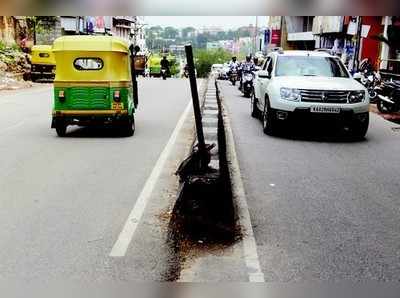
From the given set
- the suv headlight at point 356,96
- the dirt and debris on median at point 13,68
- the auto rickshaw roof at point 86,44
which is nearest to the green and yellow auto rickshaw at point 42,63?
the dirt and debris on median at point 13,68

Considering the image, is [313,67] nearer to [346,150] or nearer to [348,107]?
[348,107]

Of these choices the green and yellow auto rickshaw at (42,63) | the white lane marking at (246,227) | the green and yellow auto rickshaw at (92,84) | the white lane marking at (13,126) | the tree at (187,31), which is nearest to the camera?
the tree at (187,31)

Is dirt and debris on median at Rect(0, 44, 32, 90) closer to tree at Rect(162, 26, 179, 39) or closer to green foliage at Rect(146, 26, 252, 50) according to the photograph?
green foliage at Rect(146, 26, 252, 50)

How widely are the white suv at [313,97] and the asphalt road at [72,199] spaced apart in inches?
81.6

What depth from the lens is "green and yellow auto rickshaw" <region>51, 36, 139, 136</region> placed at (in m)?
12.2

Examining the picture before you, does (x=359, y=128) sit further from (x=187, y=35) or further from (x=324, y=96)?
(x=187, y=35)

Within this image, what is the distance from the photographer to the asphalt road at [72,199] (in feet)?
15.8

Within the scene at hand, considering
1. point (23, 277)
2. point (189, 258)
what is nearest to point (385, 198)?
point (189, 258)

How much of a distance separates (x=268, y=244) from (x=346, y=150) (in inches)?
235

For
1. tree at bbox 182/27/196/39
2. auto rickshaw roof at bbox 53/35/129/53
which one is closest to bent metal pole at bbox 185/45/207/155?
tree at bbox 182/27/196/39

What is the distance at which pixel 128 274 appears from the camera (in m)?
4.63

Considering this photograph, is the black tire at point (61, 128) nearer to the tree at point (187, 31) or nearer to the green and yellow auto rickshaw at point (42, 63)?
the tree at point (187, 31)

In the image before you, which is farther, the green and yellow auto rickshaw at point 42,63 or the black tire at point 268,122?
the green and yellow auto rickshaw at point 42,63

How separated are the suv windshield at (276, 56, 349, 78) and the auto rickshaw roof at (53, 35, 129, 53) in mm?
3690
